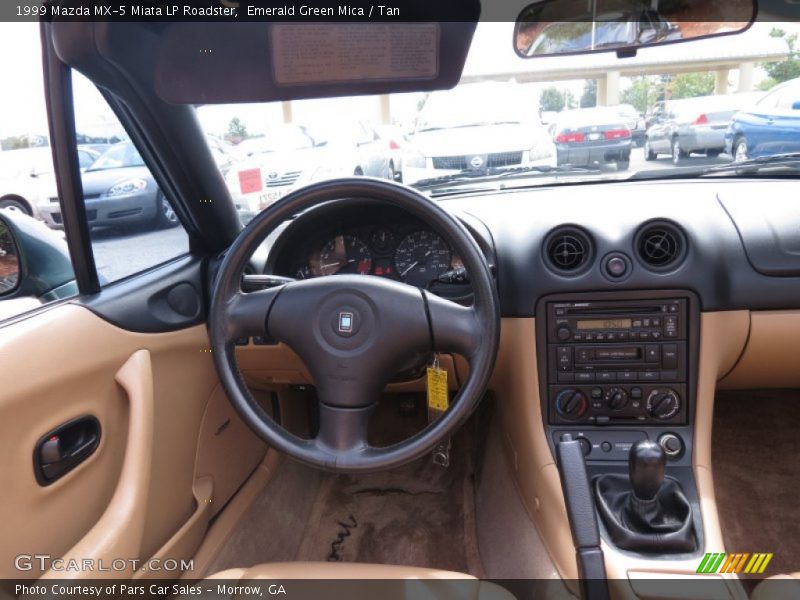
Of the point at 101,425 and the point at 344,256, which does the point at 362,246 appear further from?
the point at 101,425

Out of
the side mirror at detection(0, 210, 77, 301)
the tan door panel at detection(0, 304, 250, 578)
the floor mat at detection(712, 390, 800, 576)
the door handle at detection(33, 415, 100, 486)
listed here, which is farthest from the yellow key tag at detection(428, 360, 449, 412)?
the floor mat at detection(712, 390, 800, 576)

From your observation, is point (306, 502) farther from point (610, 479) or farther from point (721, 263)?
point (721, 263)

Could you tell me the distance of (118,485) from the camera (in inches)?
→ 65.6

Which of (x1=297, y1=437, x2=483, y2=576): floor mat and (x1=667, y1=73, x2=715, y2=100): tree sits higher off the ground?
(x1=667, y1=73, x2=715, y2=100): tree

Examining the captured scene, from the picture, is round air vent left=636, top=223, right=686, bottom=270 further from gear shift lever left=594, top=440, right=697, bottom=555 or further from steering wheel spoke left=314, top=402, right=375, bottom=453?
steering wheel spoke left=314, top=402, right=375, bottom=453

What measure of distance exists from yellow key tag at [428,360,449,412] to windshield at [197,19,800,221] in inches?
26.5

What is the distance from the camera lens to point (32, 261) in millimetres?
1743

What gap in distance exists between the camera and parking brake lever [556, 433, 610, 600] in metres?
1.56

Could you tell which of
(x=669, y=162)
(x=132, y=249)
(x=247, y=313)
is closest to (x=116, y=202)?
(x=132, y=249)

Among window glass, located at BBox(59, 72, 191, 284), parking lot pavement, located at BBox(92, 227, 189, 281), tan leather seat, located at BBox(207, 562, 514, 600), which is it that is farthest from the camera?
parking lot pavement, located at BBox(92, 227, 189, 281)

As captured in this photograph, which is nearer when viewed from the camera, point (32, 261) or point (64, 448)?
point (64, 448)

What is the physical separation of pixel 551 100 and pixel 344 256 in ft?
2.91

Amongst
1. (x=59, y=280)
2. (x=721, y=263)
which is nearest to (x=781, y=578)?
(x=721, y=263)

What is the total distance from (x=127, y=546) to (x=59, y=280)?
2.35 feet
